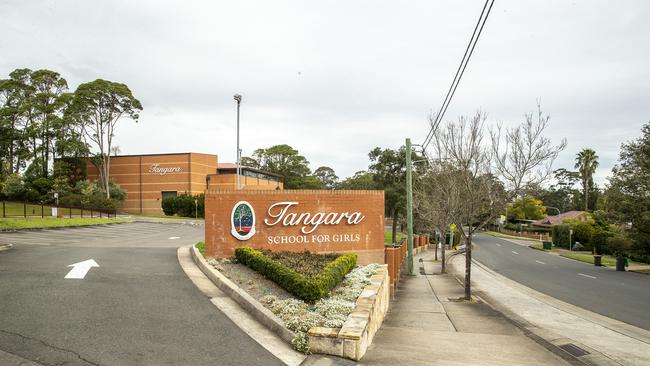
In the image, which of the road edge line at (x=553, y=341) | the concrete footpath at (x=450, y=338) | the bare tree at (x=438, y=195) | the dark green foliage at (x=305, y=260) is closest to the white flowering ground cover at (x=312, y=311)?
the concrete footpath at (x=450, y=338)

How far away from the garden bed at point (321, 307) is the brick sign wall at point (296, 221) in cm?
187

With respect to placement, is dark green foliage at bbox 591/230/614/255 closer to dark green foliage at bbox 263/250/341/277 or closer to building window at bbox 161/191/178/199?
dark green foliage at bbox 263/250/341/277

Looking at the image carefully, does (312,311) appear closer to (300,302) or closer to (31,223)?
(300,302)

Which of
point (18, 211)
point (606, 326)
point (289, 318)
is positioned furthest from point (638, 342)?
point (18, 211)

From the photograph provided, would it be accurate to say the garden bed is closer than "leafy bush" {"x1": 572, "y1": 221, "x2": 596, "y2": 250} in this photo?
Yes

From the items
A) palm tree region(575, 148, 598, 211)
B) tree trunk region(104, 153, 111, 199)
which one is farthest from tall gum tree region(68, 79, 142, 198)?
palm tree region(575, 148, 598, 211)

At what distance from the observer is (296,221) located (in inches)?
614

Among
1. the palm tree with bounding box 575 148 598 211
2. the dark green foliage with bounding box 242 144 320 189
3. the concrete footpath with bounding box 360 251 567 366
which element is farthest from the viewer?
the dark green foliage with bounding box 242 144 320 189

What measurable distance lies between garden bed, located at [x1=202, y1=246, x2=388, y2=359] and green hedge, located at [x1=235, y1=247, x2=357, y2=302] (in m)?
0.13

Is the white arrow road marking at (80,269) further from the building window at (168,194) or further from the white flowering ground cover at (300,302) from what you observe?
the building window at (168,194)

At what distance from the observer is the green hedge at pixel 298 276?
357 inches

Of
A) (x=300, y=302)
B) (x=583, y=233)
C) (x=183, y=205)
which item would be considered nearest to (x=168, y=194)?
(x=183, y=205)

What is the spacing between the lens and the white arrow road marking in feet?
33.2

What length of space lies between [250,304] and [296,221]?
7.06 m
